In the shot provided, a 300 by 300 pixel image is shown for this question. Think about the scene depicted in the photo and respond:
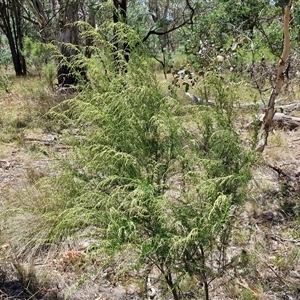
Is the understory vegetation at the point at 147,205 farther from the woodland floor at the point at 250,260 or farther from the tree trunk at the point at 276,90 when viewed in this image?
the tree trunk at the point at 276,90

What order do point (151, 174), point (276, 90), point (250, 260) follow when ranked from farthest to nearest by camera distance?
1. point (276, 90)
2. point (250, 260)
3. point (151, 174)

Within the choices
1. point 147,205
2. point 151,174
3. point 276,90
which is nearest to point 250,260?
point 151,174

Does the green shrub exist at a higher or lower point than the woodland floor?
higher

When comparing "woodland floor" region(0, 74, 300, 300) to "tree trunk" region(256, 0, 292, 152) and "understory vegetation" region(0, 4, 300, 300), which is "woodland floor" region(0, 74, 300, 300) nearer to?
"understory vegetation" region(0, 4, 300, 300)

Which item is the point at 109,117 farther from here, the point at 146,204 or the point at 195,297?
the point at 195,297

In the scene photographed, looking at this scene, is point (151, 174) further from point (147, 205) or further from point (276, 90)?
point (276, 90)

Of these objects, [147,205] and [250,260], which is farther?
[250,260]

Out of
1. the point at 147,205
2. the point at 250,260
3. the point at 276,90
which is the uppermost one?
the point at 276,90

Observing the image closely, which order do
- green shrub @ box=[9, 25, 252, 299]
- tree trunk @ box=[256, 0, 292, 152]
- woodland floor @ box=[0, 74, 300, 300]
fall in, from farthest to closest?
tree trunk @ box=[256, 0, 292, 152] → woodland floor @ box=[0, 74, 300, 300] → green shrub @ box=[9, 25, 252, 299]

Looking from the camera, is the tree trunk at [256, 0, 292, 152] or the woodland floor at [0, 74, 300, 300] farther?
the tree trunk at [256, 0, 292, 152]

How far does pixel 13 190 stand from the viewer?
3.25 metres

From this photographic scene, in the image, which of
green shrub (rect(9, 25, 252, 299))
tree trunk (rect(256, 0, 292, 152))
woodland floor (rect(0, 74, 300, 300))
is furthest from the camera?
tree trunk (rect(256, 0, 292, 152))

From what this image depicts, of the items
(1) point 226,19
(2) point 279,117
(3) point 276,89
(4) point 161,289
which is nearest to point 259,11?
(1) point 226,19

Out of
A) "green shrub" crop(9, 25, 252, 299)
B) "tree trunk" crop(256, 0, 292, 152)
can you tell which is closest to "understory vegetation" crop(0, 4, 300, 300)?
"green shrub" crop(9, 25, 252, 299)
